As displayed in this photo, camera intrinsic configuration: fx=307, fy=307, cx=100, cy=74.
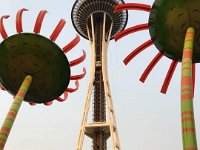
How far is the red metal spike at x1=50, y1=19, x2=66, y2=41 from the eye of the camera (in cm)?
1251

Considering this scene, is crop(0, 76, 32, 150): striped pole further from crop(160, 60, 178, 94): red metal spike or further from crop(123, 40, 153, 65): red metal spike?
crop(160, 60, 178, 94): red metal spike

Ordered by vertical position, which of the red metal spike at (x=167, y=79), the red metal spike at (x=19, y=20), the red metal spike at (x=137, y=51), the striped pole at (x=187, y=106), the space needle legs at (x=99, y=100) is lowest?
the striped pole at (x=187, y=106)

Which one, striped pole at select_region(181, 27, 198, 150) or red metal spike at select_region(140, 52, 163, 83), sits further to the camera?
red metal spike at select_region(140, 52, 163, 83)

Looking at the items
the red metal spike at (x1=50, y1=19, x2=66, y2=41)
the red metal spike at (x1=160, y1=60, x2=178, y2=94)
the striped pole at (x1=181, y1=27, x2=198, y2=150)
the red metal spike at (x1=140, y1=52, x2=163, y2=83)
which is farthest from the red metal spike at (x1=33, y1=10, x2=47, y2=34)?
the striped pole at (x1=181, y1=27, x2=198, y2=150)

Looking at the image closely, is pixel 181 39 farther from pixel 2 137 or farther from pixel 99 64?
pixel 99 64

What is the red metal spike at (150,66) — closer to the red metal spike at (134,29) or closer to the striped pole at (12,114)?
the red metal spike at (134,29)

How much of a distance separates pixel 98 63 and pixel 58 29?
42.5 meters

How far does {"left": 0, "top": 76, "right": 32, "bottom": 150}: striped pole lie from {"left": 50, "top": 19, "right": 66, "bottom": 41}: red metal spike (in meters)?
1.97

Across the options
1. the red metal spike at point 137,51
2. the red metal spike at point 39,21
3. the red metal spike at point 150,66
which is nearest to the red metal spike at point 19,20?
the red metal spike at point 39,21

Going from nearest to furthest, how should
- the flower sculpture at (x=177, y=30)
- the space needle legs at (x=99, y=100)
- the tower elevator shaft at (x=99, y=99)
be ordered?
the flower sculpture at (x=177, y=30) < the space needle legs at (x=99, y=100) < the tower elevator shaft at (x=99, y=99)

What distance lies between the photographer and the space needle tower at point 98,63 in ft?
146

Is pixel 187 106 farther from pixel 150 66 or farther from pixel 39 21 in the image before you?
pixel 39 21

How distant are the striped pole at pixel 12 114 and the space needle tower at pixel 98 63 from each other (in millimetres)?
30433

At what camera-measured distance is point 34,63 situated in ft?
41.6
